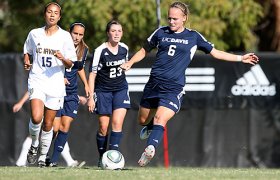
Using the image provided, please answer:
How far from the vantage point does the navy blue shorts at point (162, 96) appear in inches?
473

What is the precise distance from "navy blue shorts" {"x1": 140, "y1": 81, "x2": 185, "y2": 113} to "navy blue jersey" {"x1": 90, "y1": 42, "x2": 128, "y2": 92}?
1.33 metres

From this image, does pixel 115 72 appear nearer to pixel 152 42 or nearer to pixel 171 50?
pixel 152 42

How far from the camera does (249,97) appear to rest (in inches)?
674

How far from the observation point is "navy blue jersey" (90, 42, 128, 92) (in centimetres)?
1369

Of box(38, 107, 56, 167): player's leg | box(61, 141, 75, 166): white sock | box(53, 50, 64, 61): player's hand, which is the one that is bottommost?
box(61, 141, 75, 166): white sock

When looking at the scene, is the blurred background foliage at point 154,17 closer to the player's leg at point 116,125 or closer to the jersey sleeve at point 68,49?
the player's leg at point 116,125

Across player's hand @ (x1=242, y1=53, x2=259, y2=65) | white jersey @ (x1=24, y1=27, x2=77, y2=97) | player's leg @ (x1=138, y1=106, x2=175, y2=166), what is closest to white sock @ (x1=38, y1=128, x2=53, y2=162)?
white jersey @ (x1=24, y1=27, x2=77, y2=97)

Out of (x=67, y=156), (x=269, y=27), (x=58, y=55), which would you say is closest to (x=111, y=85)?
(x=58, y=55)

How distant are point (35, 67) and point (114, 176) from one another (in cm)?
244

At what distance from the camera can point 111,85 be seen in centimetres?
1384

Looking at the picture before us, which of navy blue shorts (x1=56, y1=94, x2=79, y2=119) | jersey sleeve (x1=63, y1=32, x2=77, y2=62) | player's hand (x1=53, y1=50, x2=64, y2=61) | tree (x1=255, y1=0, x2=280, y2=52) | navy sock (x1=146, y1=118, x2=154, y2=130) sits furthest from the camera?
tree (x1=255, y1=0, x2=280, y2=52)

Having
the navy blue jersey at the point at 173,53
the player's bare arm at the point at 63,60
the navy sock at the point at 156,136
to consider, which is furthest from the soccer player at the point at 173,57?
the player's bare arm at the point at 63,60

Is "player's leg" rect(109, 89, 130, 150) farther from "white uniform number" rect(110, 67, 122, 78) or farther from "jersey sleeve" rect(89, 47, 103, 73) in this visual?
"jersey sleeve" rect(89, 47, 103, 73)

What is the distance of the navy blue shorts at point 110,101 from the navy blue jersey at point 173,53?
5.41 feet
